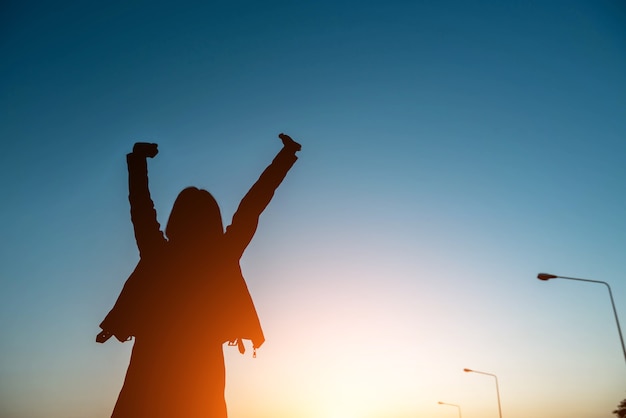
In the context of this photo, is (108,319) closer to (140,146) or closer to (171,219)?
(171,219)

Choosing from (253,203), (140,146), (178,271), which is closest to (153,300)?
(178,271)

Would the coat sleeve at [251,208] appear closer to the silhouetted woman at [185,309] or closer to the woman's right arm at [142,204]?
the silhouetted woman at [185,309]

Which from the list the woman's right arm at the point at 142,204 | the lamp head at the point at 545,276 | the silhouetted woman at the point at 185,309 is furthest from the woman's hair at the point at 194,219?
the lamp head at the point at 545,276

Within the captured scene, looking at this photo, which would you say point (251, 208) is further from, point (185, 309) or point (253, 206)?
point (185, 309)

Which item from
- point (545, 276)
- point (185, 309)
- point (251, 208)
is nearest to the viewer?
point (185, 309)

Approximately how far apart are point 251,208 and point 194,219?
0.41 meters

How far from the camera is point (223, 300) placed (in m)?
2.46

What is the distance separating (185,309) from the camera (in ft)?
7.86

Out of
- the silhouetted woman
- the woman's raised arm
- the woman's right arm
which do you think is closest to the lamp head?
the woman's raised arm

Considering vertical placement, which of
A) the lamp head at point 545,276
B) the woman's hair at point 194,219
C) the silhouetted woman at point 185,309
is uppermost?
the lamp head at point 545,276

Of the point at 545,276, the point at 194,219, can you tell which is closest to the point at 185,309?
the point at 194,219

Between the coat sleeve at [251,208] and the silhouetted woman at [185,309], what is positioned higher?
the coat sleeve at [251,208]

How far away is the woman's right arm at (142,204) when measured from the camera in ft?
8.40

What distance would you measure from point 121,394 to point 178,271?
74cm
